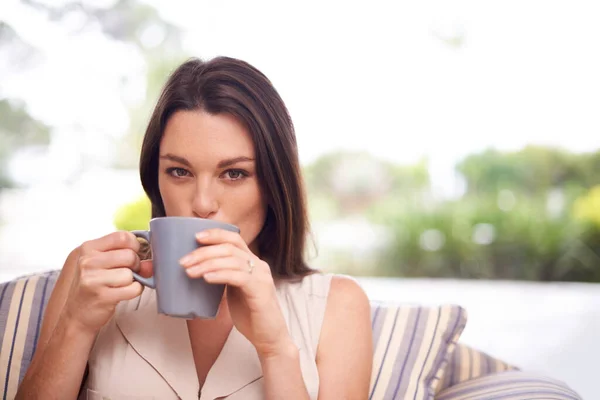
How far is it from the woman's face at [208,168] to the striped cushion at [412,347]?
0.48 m

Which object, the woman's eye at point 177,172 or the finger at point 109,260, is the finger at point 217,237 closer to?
the finger at point 109,260

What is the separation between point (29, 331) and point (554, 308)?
2.31m

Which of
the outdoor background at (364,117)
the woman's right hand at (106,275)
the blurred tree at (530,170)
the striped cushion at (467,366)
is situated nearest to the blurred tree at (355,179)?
the outdoor background at (364,117)

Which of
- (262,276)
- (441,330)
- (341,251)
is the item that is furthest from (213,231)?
(341,251)

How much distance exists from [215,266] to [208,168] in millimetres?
314

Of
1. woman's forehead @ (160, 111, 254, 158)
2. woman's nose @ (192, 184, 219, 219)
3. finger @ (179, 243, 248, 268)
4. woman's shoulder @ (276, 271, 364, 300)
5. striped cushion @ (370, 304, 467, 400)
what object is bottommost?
striped cushion @ (370, 304, 467, 400)

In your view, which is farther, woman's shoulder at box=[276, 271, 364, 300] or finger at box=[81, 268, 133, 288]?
woman's shoulder at box=[276, 271, 364, 300]

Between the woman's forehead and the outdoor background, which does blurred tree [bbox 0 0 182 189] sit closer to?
the outdoor background

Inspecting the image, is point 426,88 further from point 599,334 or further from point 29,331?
point 29,331

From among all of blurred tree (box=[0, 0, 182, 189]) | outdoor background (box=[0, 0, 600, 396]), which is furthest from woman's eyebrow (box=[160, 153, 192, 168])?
blurred tree (box=[0, 0, 182, 189])

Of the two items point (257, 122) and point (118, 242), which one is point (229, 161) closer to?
point (257, 122)

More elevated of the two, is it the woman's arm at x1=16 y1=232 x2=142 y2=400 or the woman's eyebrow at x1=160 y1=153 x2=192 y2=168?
the woman's eyebrow at x1=160 y1=153 x2=192 y2=168

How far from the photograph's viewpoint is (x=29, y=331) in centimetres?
151

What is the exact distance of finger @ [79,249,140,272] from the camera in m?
1.03
